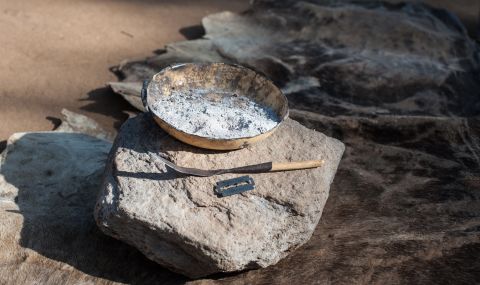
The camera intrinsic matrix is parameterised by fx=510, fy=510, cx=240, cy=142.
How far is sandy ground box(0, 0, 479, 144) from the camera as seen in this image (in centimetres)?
354

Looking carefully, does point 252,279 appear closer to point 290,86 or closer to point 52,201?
point 52,201

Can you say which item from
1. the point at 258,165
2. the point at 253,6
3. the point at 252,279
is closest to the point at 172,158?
the point at 258,165

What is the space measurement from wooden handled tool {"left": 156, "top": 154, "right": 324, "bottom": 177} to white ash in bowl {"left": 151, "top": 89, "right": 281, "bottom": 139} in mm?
148

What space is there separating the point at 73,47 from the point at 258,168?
269 centimetres

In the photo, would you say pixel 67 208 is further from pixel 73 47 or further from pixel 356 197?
pixel 73 47

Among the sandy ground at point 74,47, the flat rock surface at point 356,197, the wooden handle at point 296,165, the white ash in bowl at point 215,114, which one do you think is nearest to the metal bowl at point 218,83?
the white ash in bowl at point 215,114

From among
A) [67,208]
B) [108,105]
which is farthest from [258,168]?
[108,105]

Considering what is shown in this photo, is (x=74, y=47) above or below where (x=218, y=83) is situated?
below

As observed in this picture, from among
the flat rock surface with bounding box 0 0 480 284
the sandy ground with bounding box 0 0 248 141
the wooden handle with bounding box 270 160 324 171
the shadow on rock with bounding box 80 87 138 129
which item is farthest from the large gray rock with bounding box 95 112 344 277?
the sandy ground with bounding box 0 0 248 141

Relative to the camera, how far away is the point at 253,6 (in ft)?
16.9

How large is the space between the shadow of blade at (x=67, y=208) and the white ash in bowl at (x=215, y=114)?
589mm

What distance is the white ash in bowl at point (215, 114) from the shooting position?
2.28 metres

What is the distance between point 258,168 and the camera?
220 centimetres

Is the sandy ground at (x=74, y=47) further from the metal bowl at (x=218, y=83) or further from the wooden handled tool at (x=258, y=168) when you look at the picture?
the wooden handled tool at (x=258, y=168)
